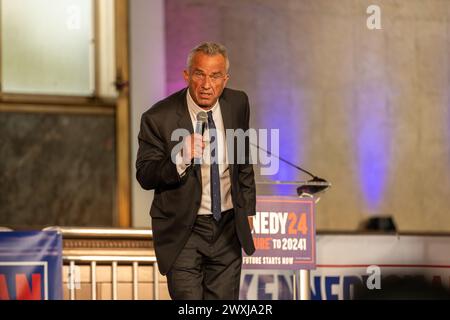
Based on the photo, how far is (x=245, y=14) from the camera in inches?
336

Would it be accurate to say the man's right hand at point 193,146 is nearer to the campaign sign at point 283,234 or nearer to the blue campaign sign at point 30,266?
the campaign sign at point 283,234

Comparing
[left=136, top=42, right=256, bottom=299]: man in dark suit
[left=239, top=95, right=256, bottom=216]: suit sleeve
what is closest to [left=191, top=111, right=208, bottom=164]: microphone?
[left=136, top=42, right=256, bottom=299]: man in dark suit

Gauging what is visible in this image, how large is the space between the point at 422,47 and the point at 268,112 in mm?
1411

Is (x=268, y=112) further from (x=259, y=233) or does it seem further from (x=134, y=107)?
(x=259, y=233)

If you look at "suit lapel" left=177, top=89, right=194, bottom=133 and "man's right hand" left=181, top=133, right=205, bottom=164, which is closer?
"man's right hand" left=181, top=133, right=205, bottom=164

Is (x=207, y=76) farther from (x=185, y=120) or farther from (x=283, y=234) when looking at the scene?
(x=283, y=234)

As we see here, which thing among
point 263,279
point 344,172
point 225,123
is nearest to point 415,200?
point 344,172

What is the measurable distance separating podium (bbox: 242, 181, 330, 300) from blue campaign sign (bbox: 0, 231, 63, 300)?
1.21 metres

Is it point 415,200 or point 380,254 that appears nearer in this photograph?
point 380,254

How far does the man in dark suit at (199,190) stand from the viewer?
16.4 feet

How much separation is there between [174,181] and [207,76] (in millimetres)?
497

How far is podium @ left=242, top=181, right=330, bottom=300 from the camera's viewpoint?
6902 mm

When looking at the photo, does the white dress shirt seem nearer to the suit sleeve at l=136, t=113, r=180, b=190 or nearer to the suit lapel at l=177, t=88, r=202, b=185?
the suit lapel at l=177, t=88, r=202, b=185

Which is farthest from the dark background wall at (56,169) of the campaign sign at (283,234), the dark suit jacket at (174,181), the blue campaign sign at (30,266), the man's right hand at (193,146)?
the man's right hand at (193,146)
